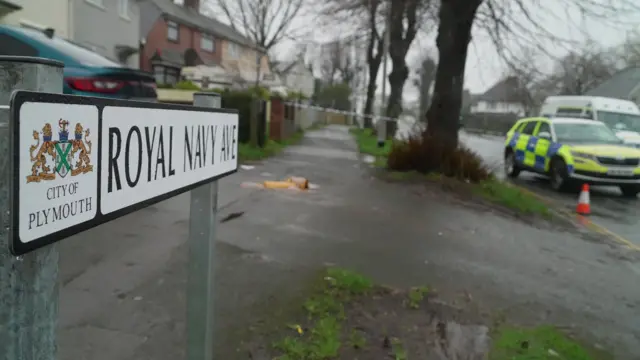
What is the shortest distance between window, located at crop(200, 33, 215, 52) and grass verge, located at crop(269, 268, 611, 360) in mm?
39013

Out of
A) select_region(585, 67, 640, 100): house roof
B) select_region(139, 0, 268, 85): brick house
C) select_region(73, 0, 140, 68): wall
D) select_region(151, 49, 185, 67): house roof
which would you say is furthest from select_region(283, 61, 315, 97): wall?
select_region(73, 0, 140, 68): wall

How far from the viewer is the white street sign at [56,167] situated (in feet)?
3.54

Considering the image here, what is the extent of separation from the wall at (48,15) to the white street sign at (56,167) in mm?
15468

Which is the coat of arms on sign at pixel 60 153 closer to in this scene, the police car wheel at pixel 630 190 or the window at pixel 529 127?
the police car wheel at pixel 630 190

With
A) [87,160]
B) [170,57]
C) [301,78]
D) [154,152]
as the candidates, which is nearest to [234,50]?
[170,57]

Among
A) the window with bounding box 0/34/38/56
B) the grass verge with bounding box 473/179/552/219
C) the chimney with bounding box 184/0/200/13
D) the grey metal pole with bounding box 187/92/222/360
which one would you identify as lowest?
the grass verge with bounding box 473/179/552/219

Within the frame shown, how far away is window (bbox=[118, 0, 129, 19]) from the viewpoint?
22.8 metres

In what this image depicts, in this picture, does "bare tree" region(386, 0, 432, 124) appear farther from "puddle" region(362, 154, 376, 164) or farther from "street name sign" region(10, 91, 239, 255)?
"street name sign" region(10, 91, 239, 255)

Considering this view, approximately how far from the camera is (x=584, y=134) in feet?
45.7

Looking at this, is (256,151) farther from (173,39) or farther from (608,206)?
(173,39)

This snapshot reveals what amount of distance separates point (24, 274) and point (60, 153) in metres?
0.25

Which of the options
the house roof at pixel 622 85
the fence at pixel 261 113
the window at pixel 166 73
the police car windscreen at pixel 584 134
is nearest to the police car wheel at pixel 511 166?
the police car windscreen at pixel 584 134

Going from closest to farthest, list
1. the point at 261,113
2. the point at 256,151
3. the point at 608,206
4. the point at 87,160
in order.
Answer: the point at 87,160 → the point at 608,206 → the point at 256,151 → the point at 261,113

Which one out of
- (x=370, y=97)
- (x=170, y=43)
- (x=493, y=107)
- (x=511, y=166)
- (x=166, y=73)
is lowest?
(x=511, y=166)
